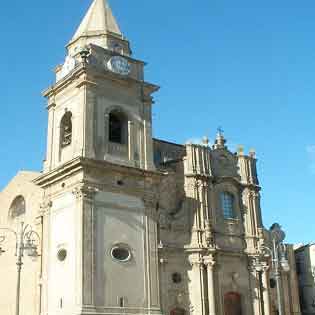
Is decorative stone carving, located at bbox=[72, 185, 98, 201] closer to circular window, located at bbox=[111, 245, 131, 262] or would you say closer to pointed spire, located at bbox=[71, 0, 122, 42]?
circular window, located at bbox=[111, 245, 131, 262]

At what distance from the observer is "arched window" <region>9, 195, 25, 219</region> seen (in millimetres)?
41344

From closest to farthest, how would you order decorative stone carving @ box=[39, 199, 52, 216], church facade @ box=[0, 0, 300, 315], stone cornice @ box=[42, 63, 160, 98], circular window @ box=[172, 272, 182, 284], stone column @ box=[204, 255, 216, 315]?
church facade @ box=[0, 0, 300, 315]
stone cornice @ box=[42, 63, 160, 98]
decorative stone carving @ box=[39, 199, 52, 216]
stone column @ box=[204, 255, 216, 315]
circular window @ box=[172, 272, 182, 284]

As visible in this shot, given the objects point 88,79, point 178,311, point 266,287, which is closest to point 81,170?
point 88,79

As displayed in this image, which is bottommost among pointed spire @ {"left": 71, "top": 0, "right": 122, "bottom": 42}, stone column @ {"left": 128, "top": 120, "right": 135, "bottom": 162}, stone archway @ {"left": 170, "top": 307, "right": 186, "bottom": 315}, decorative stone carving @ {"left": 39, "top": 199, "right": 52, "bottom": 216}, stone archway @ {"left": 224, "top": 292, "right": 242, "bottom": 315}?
stone archway @ {"left": 170, "top": 307, "right": 186, "bottom": 315}

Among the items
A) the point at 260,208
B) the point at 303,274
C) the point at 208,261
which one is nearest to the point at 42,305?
the point at 208,261

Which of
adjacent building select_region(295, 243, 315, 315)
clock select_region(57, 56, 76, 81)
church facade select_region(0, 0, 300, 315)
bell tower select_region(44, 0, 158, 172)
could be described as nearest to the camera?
church facade select_region(0, 0, 300, 315)

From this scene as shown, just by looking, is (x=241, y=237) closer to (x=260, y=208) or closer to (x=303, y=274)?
(x=260, y=208)

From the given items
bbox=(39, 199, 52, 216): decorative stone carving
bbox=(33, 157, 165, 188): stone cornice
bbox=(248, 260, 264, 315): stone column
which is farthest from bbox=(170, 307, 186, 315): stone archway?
bbox=(39, 199, 52, 216): decorative stone carving

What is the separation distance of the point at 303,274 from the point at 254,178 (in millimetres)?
10907

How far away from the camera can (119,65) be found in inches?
1366

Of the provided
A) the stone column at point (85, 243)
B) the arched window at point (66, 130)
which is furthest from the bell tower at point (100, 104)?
the stone column at point (85, 243)

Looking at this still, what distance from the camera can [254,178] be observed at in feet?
137

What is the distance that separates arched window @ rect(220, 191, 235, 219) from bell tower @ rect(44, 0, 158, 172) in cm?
768

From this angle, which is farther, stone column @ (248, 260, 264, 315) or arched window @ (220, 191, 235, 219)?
arched window @ (220, 191, 235, 219)
